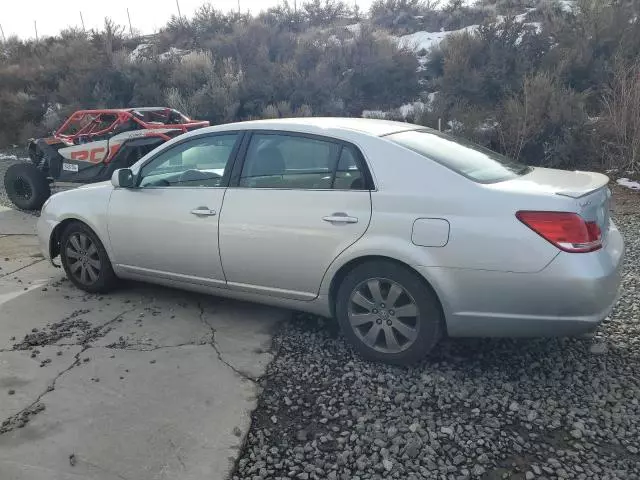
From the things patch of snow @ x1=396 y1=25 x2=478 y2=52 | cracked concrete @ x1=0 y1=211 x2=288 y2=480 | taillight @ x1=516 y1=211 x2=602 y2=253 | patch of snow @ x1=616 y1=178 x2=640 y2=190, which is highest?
patch of snow @ x1=396 y1=25 x2=478 y2=52

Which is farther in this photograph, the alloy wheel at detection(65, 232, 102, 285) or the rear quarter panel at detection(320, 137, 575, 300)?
the alloy wheel at detection(65, 232, 102, 285)

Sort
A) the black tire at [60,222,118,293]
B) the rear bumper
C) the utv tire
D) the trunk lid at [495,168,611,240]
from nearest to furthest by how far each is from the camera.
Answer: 1. the rear bumper
2. the trunk lid at [495,168,611,240]
3. the black tire at [60,222,118,293]
4. the utv tire

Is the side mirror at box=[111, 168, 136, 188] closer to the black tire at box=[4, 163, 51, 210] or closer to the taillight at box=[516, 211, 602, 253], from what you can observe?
the taillight at box=[516, 211, 602, 253]

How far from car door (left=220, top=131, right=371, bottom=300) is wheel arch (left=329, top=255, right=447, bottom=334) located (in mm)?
94

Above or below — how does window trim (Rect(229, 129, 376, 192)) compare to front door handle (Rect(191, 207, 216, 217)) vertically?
above

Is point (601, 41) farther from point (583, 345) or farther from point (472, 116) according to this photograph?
point (583, 345)

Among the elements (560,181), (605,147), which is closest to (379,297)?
(560,181)

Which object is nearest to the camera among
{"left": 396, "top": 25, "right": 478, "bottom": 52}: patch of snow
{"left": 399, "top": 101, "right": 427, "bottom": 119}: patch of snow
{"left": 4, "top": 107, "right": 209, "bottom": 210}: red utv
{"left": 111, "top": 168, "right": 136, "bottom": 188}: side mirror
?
{"left": 111, "top": 168, "right": 136, "bottom": 188}: side mirror

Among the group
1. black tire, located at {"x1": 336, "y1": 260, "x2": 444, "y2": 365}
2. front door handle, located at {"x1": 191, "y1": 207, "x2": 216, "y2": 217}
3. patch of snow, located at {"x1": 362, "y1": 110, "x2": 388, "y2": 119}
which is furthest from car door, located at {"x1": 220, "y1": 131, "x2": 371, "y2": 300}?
patch of snow, located at {"x1": 362, "y1": 110, "x2": 388, "y2": 119}

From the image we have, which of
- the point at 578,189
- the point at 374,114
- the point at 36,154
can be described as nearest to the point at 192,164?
the point at 578,189

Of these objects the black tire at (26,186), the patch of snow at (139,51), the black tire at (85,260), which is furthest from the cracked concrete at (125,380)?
the patch of snow at (139,51)

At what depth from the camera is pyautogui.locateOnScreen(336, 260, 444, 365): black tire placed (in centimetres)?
340

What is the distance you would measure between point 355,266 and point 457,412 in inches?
42.3

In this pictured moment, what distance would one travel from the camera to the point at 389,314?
3.53 meters
